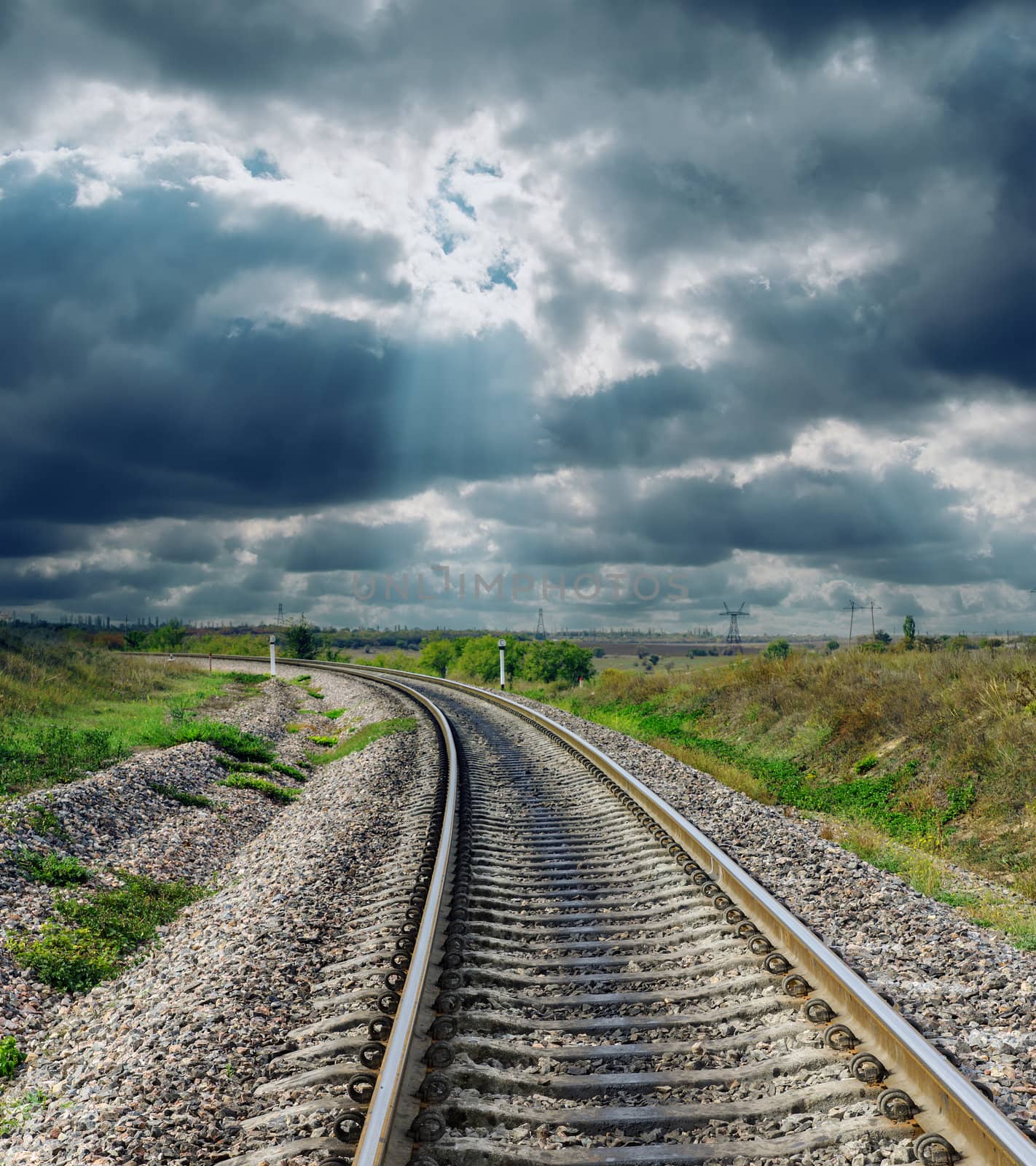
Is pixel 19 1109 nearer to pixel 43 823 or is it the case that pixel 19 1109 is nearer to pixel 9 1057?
pixel 9 1057

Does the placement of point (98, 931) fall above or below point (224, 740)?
below

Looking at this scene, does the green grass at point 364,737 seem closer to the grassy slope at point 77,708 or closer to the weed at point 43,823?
the grassy slope at point 77,708

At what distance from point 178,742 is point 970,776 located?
12563 mm

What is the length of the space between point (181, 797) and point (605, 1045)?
28.0ft

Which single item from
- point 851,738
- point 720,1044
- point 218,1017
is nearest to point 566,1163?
point 720,1044

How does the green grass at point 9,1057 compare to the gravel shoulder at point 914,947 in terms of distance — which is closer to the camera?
the gravel shoulder at point 914,947

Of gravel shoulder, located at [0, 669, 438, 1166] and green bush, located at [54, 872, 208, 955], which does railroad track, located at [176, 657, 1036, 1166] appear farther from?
green bush, located at [54, 872, 208, 955]

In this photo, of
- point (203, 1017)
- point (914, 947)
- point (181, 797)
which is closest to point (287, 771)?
point (181, 797)

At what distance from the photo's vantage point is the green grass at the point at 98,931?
5.95 metres

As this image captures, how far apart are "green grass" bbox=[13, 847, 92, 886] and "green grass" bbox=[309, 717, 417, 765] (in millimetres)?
8342

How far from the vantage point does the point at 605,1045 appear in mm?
3900

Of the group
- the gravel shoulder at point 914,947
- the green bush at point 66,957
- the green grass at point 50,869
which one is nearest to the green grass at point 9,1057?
the green bush at point 66,957

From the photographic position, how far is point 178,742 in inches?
576

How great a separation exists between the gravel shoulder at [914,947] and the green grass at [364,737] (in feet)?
29.5
